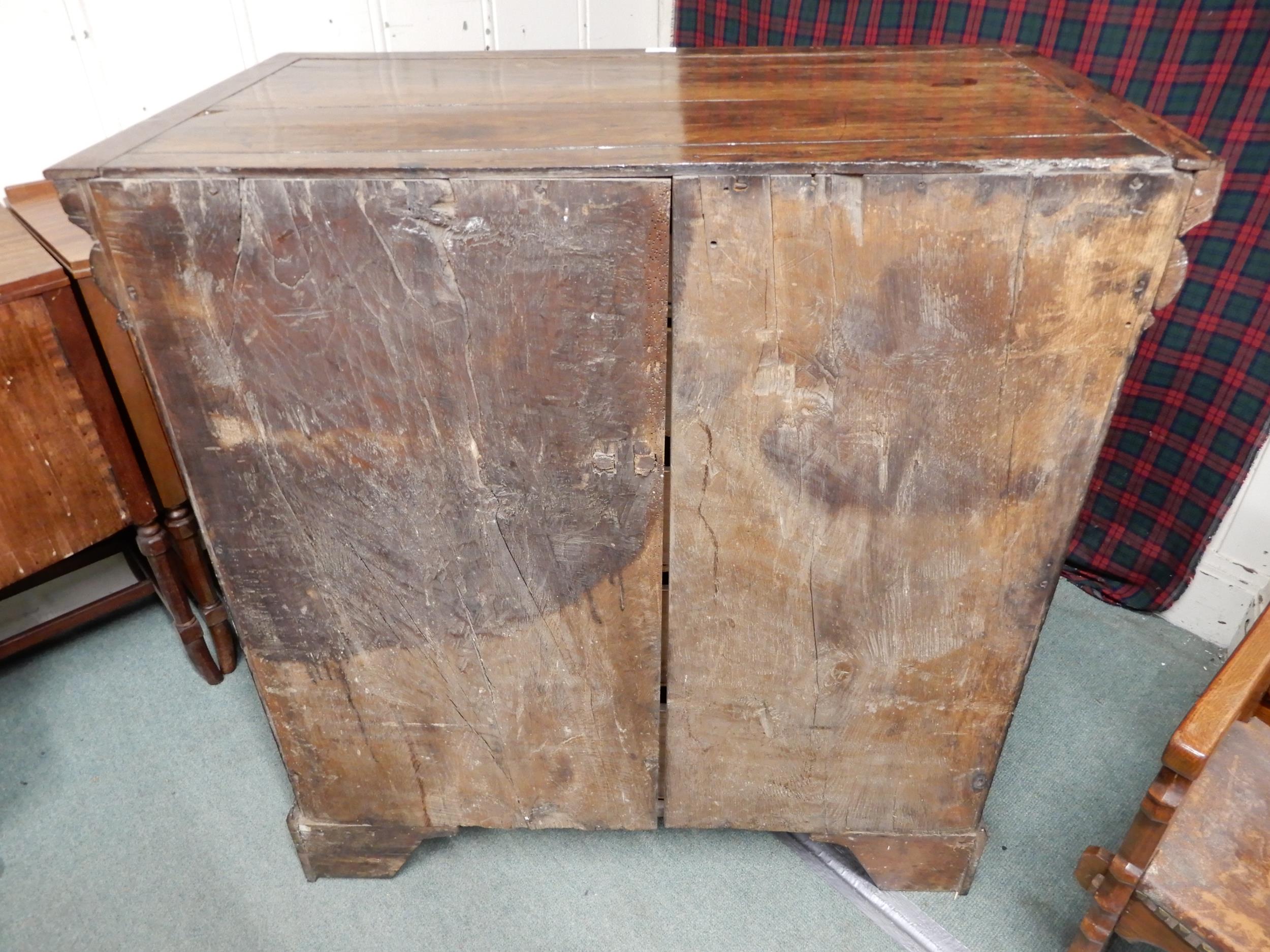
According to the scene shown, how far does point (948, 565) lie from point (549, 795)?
25.0 inches

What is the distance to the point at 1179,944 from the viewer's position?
1035mm

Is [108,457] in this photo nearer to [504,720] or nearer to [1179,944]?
[504,720]

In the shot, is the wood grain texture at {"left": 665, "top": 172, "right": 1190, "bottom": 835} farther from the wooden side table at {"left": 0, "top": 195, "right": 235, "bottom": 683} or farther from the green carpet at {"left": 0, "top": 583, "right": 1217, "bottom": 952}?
the wooden side table at {"left": 0, "top": 195, "right": 235, "bottom": 683}

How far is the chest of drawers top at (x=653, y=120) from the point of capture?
80 cm

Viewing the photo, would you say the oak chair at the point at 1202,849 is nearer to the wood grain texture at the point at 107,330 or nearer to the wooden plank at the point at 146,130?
the wooden plank at the point at 146,130

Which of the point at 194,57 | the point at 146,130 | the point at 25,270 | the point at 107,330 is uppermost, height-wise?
the point at 146,130

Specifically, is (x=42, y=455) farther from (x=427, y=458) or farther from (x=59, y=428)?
A: (x=427, y=458)

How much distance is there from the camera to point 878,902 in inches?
52.3

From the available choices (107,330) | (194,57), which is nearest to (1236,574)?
(107,330)

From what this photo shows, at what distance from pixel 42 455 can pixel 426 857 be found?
32.8 inches

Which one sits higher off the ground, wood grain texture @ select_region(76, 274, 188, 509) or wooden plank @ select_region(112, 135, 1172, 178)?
wooden plank @ select_region(112, 135, 1172, 178)

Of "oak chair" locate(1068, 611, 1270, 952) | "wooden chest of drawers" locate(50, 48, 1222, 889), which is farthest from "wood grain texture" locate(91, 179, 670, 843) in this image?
"oak chair" locate(1068, 611, 1270, 952)

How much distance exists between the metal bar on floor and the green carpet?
2 cm

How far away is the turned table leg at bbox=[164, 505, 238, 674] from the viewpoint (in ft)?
5.15
